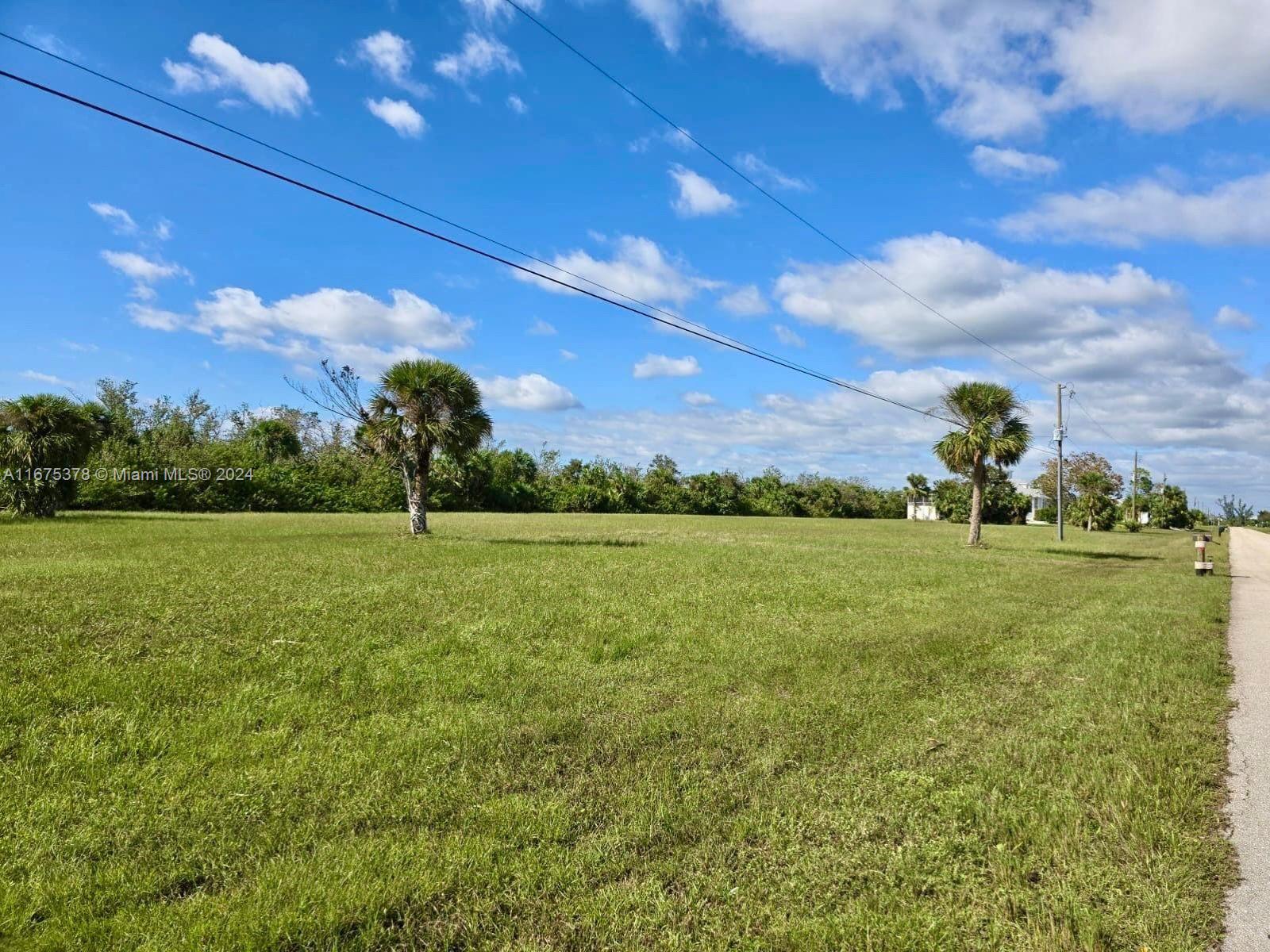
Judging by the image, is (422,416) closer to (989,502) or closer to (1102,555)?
(1102,555)

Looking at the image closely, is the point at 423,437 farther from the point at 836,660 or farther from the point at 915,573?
the point at 836,660

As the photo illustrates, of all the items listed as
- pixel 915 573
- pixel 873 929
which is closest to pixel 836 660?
pixel 873 929

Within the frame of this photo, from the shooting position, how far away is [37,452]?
21906 mm

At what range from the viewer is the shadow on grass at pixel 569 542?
1925cm

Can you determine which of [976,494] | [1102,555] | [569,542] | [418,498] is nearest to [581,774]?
[569,542]

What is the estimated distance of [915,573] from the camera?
15.8m

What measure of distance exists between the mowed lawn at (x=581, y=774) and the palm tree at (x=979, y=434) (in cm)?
1637

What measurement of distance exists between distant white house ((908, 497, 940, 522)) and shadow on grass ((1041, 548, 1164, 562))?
125 feet

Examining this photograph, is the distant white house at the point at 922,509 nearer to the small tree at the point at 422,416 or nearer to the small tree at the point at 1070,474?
the small tree at the point at 1070,474

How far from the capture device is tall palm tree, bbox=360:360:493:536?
19469 mm

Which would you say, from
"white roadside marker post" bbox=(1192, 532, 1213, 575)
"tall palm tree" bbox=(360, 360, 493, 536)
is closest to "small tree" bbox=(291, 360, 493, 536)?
"tall palm tree" bbox=(360, 360, 493, 536)

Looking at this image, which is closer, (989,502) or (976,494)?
(976,494)

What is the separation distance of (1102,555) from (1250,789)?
2639 centimetres

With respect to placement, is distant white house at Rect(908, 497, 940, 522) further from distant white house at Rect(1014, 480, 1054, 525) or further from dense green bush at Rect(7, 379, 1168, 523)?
distant white house at Rect(1014, 480, 1054, 525)
